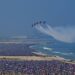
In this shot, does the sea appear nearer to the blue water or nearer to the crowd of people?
the blue water

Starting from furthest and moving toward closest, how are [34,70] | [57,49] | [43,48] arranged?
[57,49], [43,48], [34,70]

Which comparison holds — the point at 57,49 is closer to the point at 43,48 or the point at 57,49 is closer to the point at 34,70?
the point at 43,48

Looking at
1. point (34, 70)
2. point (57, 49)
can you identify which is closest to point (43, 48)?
point (57, 49)

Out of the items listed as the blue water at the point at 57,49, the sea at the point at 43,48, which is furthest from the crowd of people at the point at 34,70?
the blue water at the point at 57,49

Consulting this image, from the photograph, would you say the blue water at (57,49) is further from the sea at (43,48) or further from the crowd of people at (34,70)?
the crowd of people at (34,70)

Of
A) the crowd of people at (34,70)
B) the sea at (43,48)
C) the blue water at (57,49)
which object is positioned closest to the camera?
the crowd of people at (34,70)

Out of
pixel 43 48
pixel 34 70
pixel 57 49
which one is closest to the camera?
Answer: pixel 34 70

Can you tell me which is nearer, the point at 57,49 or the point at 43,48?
the point at 43,48

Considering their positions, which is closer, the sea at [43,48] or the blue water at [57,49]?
the sea at [43,48]

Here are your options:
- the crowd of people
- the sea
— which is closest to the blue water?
the sea
